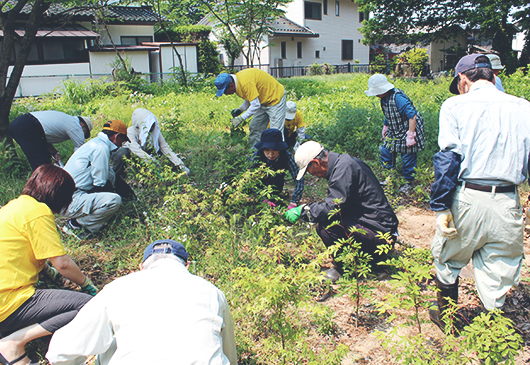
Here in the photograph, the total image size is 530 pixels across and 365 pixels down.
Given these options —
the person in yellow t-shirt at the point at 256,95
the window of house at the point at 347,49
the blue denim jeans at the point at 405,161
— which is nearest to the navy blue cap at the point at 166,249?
the person in yellow t-shirt at the point at 256,95

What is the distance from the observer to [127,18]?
19.1 metres

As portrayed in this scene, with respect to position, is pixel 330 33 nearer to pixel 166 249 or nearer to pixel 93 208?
pixel 93 208

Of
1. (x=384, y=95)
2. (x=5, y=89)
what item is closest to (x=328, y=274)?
(x=384, y=95)

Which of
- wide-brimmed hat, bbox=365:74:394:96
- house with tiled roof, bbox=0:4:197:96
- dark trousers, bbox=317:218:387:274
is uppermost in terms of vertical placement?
house with tiled roof, bbox=0:4:197:96

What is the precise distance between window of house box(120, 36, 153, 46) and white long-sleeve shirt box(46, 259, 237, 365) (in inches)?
832

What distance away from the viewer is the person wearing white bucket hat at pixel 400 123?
188 inches

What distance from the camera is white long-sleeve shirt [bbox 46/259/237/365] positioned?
153 centimetres

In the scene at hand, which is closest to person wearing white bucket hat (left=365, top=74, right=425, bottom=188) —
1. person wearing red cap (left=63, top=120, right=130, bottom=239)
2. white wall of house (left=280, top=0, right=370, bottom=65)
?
person wearing red cap (left=63, top=120, right=130, bottom=239)

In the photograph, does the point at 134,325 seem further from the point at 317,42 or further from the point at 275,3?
Result: the point at 317,42

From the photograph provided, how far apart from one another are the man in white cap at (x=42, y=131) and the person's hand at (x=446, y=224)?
4.48 meters

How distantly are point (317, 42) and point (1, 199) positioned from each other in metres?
27.0

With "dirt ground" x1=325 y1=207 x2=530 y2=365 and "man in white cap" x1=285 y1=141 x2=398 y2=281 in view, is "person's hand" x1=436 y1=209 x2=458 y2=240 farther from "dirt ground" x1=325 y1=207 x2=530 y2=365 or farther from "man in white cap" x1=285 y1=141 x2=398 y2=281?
"man in white cap" x1=285 y1=141 x2=398 y2=281

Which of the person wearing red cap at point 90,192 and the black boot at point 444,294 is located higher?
the person wearing red cap at point 90,192

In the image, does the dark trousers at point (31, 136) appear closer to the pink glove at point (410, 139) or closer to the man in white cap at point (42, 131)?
the man in white cap at point (42, 131)
